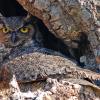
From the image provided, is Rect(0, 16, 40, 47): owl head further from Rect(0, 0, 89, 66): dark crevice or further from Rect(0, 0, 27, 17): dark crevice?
Rect(0, 0, 27, 17): dark crevice

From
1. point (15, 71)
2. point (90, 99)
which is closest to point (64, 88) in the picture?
point (90, 99)

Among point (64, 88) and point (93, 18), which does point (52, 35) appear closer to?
point (93, 18)

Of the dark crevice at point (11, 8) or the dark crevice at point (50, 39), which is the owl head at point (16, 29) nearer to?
the dark crevice at point (50, 39)

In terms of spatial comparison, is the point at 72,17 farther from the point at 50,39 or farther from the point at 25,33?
the point at 25,33

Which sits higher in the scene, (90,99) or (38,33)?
(38,33)

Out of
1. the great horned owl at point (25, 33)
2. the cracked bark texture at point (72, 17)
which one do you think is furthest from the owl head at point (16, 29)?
the cracked bark texture at point (72, 17)

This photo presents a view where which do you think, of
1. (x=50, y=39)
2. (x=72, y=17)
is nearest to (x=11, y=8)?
(x=50, y=39)

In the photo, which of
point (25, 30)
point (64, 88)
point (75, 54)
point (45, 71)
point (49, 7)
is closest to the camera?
point (64, 88)
